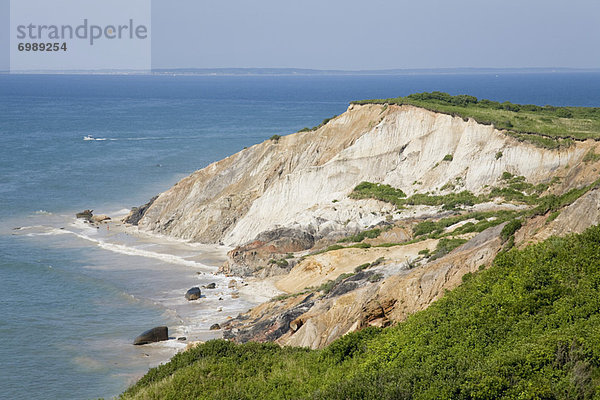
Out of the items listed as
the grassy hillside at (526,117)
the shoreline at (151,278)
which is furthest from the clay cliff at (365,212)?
the shoreline at (151,278)

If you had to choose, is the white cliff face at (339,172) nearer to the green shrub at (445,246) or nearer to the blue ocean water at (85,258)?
the blue ocean water at (85,258)

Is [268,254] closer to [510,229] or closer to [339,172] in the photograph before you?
[339,172]

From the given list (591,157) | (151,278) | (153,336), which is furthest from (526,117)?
(153,336)

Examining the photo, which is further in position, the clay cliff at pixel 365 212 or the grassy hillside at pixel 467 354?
the clay cliff at pixel 365 212

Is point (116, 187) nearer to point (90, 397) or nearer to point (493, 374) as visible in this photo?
point (90, 397)

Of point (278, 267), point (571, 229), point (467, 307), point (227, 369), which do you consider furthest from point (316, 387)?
point (278, 267)

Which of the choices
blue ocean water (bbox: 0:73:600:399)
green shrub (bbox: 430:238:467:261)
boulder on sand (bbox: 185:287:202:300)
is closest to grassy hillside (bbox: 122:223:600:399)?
green shrub (bbox: 430:238:467:261)

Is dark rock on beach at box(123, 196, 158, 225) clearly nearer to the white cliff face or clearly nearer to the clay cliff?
the clay cliff
